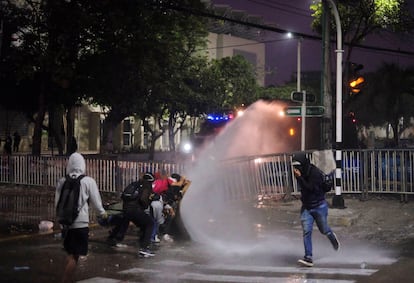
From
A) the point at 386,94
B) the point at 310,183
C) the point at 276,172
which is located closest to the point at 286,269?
the point at 310,183

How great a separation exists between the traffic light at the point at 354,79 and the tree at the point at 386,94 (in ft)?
80.3

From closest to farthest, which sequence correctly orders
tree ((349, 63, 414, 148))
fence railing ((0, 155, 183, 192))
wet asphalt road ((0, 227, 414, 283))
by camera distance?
wet asphalt road ((0, 227, 414, 283)), fence railing ((0, 155, 183, 192)), tree ((349, 63, 414, 148))

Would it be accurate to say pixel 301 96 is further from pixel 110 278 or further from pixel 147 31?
pixel 147 31

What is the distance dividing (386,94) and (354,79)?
99.2 ft

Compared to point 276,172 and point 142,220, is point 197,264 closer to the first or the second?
point 142,220

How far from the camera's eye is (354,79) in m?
14.9

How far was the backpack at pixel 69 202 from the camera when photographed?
663 cm

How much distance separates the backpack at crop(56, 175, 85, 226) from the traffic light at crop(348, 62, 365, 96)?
32.2 ft

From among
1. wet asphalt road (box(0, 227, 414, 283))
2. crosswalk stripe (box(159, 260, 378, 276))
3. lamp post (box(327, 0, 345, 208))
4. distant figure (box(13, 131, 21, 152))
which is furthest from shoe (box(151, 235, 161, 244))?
distant figure (box(13, 131, 21, 152))

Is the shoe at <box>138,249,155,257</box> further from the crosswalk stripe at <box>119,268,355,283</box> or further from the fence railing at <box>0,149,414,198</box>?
the fence railing at <box>0,149,414,198</box>

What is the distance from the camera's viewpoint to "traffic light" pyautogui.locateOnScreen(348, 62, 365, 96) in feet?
48.8

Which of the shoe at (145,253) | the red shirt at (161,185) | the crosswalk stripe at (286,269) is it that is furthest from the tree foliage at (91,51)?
the crosswalk stripe at (286,269)

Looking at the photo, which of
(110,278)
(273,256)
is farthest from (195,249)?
(110,278)

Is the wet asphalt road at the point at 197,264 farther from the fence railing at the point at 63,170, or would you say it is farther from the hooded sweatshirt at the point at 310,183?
the fence railing at the point at 63,170
